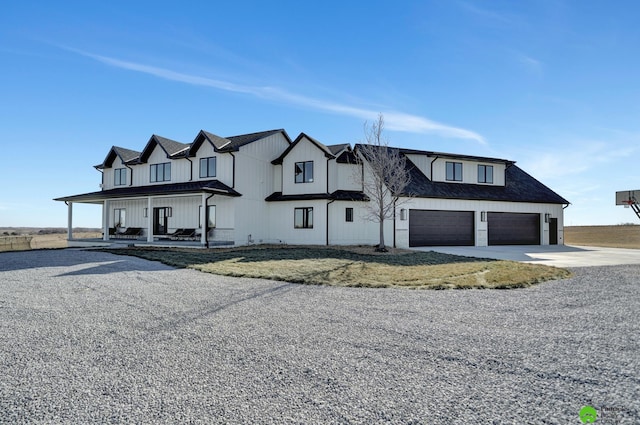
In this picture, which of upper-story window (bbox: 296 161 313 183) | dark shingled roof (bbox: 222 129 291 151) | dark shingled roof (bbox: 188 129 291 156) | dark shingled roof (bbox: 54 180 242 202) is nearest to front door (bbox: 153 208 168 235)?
dark shingled roof (bbox: 54 180 242 202)

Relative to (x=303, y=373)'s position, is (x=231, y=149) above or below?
above

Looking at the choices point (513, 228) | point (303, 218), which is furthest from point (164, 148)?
point (513, 228)

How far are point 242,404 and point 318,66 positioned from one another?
16695 millimetres

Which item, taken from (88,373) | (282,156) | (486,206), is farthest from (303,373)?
(486,206)

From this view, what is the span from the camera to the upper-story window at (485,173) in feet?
84.5

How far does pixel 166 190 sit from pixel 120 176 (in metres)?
8.71

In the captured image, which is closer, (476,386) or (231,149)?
(476,386)

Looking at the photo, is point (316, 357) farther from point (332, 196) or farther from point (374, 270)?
point (332, 196)

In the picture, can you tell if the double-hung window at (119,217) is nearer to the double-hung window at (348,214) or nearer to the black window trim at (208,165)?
the black window trim at (208,165)

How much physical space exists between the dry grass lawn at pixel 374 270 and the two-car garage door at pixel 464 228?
5.33 meters

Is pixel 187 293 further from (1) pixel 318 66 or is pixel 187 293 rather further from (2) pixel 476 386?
(1) pixel 318 66

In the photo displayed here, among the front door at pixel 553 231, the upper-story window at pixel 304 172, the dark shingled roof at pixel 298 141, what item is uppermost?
the dark shingled roof at pixel 298 141

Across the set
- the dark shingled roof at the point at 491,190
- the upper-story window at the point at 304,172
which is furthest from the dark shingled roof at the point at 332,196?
the dark shingled roof at the point at 491,190

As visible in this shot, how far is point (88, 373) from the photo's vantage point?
13.0 feet
